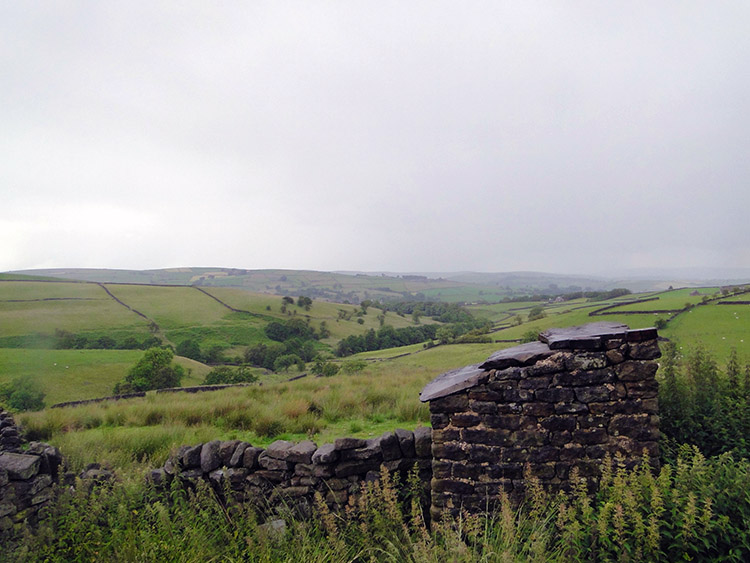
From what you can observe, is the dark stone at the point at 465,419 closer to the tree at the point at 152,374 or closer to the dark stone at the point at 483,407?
the dark stone at the point at 483,407

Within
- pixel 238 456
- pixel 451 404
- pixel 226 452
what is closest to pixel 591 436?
A: pixel 451 404

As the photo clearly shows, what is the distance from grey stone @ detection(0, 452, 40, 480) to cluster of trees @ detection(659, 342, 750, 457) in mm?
8119

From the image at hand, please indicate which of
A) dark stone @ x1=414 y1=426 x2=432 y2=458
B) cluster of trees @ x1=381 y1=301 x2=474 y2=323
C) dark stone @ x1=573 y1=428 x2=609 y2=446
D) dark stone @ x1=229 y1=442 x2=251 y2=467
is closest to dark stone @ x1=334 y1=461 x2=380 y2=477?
dark stone @ x1=414 y1=426 x2=432 y2=458

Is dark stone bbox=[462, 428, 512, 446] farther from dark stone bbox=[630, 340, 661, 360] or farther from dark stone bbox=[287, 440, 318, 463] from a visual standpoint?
dark stone bbox=[287, 440, 318, 463]

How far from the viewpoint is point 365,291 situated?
191500mm

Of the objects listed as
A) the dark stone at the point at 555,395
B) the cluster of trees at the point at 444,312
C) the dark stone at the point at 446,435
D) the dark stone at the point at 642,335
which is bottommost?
the cluster of trees at the point at 444,312

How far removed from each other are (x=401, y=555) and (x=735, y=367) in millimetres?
5733

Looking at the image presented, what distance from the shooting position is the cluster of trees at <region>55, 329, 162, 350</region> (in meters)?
46.9

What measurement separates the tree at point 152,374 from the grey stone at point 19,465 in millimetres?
27206

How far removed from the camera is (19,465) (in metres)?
4.21

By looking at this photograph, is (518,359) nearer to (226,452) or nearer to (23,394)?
(226,452)

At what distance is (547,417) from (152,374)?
105 ft

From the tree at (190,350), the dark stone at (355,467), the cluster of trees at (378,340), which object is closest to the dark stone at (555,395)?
the dark stone at (355,467)

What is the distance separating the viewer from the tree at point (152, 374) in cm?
2734
